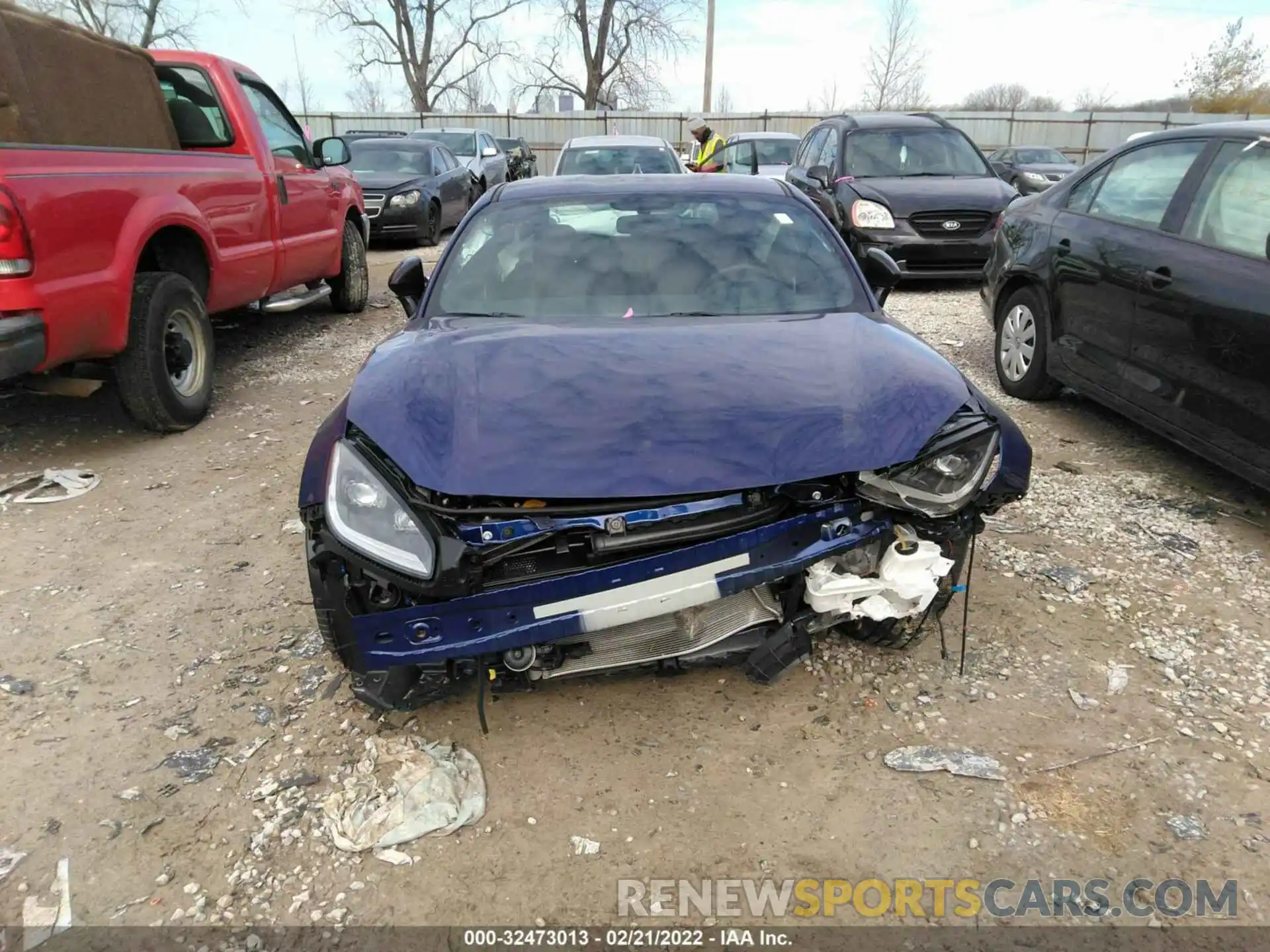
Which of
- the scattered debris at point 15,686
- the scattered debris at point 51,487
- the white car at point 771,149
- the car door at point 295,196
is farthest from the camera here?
the white car at point 771,149

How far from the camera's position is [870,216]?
27.9ft

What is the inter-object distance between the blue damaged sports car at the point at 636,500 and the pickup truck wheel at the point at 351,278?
5.65 metres

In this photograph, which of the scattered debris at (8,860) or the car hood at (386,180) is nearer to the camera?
the scattered debris at (8,860)

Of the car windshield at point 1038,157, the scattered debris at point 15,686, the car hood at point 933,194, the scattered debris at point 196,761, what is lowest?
the car windshield at point 1038,157

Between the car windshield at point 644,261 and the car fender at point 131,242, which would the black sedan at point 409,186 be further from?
the car windshield at point 644,261

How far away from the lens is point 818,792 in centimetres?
235

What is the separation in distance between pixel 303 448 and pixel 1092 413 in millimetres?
4785

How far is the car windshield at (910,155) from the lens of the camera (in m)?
9.15

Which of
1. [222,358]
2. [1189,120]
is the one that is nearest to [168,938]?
[222,358]

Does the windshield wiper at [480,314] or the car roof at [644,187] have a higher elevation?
the car roof at [644,187]

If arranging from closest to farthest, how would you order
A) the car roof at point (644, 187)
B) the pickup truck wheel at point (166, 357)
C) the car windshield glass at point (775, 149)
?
the car roof at point (644, 187) < the pickup truck wheel at point (166, 357) < the car windshield glass at point (775, 149)

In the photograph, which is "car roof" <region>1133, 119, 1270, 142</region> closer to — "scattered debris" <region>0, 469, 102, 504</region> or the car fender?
the car fender

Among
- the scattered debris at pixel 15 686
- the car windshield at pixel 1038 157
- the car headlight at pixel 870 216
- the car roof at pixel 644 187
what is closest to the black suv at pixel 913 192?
the car headlight at pixel 870 216

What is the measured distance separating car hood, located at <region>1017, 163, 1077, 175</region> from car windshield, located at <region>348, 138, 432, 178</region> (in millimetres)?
12511
